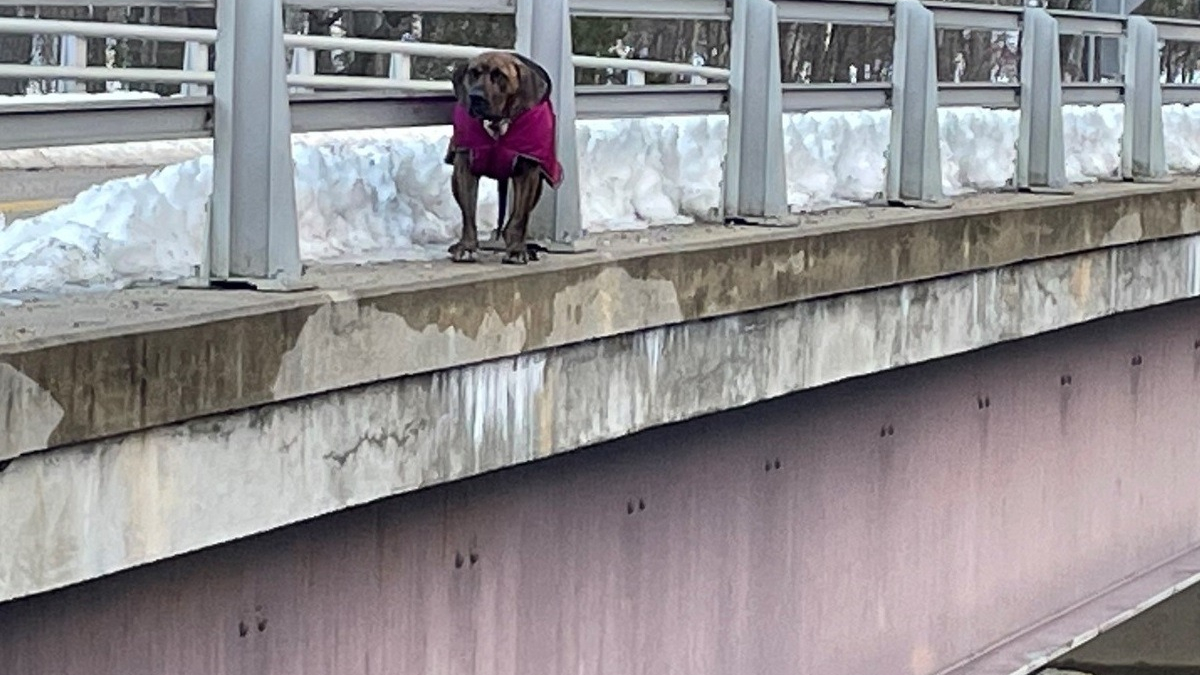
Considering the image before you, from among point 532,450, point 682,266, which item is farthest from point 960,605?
point 532,450

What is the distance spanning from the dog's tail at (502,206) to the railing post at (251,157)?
125 centimetres

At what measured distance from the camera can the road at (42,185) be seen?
8711mm

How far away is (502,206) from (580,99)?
72 cm

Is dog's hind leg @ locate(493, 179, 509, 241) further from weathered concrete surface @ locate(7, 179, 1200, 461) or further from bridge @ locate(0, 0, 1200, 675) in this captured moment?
weathered concrete surface @ locate(7, 179, 1200, 461)

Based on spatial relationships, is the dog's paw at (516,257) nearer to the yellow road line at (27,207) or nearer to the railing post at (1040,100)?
the yellow road line at (27,207)

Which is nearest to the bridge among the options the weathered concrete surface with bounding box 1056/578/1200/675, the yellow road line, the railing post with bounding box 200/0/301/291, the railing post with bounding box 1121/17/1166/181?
the railing post with bounding box 200/0/301/291

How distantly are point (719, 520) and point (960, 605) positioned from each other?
6.94ft

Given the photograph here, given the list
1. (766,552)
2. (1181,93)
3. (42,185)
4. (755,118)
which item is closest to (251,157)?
(766,552)

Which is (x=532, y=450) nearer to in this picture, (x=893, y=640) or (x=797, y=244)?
(x=797, y=244)

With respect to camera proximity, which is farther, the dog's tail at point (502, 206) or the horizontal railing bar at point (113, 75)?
the dog's tail at point (502, 206)

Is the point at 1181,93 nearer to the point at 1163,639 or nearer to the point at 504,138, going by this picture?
the point at 1163,639

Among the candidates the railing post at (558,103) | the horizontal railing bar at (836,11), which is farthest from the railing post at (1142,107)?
the railing post at (558,103)

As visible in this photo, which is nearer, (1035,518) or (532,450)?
(532,450)

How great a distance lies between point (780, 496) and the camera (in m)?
7.96
